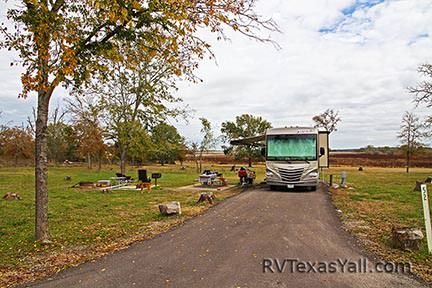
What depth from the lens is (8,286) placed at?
4617 mm

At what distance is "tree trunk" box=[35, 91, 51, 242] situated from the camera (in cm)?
705

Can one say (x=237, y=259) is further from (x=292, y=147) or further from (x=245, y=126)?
(x=245, y=126)

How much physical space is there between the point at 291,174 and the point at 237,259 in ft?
34.5

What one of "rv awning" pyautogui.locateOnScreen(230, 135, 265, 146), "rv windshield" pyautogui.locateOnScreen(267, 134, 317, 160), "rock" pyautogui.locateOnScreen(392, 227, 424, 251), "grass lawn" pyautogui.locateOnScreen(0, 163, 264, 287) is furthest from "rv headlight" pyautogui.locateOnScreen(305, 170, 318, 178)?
"rock" pyautogui.locateOnScreen(392, 227, 424, 251)

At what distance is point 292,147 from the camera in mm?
15820

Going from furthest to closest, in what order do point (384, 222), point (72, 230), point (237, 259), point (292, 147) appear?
point (292, 147) < point (384, 222) < point (72, 230) < point (237, 259)

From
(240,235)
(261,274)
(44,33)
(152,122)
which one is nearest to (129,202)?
(240,235)

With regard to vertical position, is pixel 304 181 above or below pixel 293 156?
below

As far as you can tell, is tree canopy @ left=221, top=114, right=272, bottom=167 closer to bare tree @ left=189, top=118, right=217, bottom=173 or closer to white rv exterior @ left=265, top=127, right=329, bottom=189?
bare tree @ left=189, top=118, right=217, bottom=173

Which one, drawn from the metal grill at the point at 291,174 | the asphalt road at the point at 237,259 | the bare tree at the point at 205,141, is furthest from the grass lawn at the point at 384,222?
the bare tree at the point at 205,141

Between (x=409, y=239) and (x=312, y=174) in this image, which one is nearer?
(x=409, y=239)

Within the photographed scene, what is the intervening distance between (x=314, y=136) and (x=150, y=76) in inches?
588

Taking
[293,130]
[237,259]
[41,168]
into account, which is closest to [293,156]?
[293,130]

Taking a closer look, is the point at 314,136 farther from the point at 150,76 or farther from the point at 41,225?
the point at 150,76
